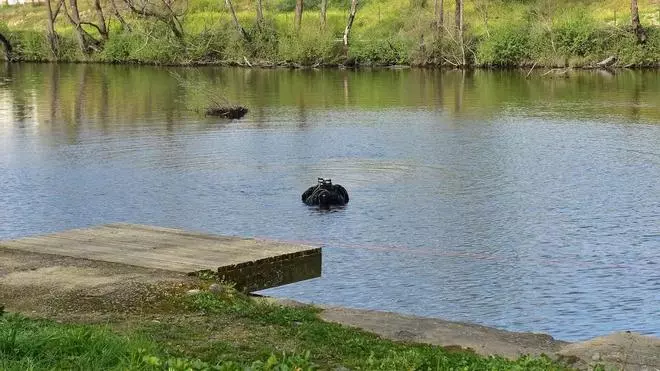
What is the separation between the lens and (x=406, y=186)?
1095 inches

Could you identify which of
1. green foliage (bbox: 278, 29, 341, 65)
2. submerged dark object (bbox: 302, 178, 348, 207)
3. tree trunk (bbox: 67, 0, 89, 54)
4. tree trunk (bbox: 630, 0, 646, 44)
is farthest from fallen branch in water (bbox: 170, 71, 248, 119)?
tree trunk (bbox: 67, 0, 89, 54)

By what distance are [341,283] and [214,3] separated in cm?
8067

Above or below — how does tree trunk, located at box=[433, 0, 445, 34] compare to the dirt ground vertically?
above

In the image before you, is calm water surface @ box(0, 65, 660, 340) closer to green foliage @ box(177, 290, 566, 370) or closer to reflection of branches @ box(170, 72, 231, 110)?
reflection of branches @ box(170, 72, 231, 110)

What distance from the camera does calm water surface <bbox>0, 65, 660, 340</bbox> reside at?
707 inches

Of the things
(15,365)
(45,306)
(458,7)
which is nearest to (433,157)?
(45,306)

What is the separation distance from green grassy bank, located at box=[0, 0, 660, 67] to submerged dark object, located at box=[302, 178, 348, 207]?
50682 millimetres

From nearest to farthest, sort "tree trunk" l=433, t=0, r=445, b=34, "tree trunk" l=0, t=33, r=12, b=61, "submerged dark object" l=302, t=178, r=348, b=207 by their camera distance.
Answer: "submerged dark object" l=302, t=178, r=348, b=207 < "tree trunk" l=433, t=0, r=445, b=34 < "tree trunk" l=0, t=33, r=12, b=61

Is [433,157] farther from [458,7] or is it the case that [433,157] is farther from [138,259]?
[458,7]

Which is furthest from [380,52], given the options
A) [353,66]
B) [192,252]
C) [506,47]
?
[192,252]

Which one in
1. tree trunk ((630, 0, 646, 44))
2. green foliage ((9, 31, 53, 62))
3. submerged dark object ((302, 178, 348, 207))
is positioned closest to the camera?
submerged dark object ((302, 178, 348, 207))

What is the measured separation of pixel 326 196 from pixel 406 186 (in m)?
3.46

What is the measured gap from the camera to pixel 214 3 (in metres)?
96.6

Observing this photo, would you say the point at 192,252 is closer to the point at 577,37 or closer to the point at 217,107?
Result: the point at 217,107
